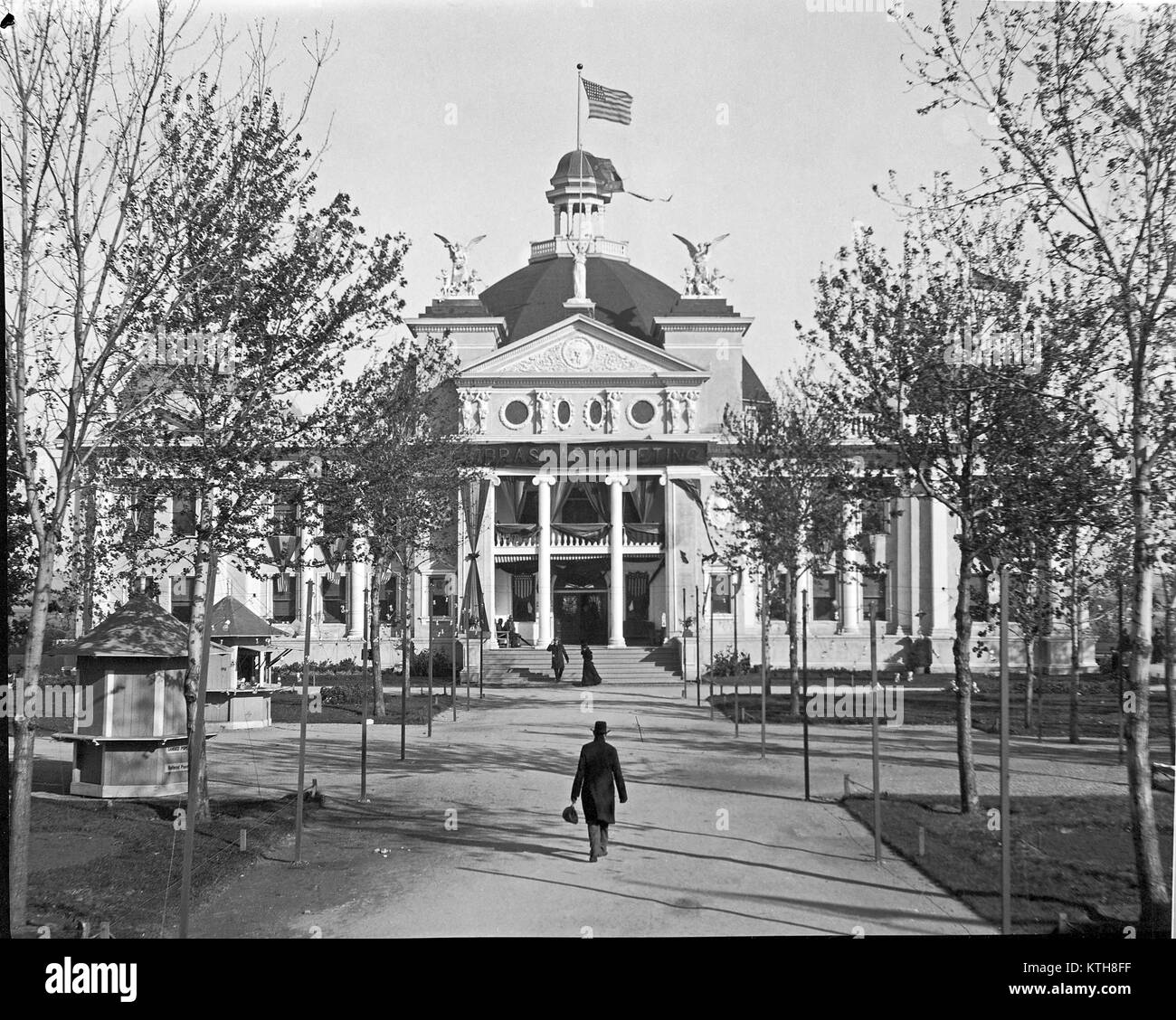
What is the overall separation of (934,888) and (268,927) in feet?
22.5

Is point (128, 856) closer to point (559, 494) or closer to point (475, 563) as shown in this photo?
point (475, 563)

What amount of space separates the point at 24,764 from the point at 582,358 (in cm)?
4402

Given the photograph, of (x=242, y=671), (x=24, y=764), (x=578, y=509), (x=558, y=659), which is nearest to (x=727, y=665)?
(x=558, y=659)

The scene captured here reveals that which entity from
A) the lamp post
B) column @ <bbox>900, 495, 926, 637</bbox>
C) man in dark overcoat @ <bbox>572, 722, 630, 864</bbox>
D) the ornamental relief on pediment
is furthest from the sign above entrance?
the lamp post

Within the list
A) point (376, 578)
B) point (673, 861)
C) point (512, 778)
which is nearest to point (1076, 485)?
point (673, 861)

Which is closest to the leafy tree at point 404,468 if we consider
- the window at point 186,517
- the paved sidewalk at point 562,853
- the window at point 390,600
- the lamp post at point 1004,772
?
the window at point 186,517

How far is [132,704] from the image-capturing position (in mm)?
16703

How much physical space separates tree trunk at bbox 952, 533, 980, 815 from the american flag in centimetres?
818

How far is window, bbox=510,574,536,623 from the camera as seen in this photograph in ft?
182

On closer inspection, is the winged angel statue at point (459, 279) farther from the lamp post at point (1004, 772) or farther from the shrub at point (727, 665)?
the lamp post at point (1004, 772)

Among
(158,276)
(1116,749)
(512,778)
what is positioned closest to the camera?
(158,276)
